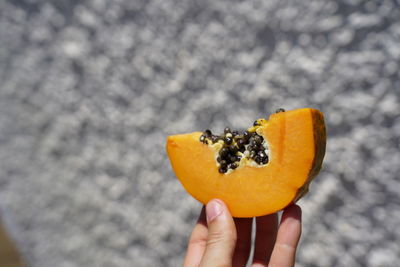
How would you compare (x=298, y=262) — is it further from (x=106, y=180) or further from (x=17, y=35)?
(x=17, y=35)

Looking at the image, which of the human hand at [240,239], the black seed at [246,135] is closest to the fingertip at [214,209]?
the human hand at [240,239]

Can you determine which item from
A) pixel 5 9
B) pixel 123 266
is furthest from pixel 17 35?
pixel 123 266

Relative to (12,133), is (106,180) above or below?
below

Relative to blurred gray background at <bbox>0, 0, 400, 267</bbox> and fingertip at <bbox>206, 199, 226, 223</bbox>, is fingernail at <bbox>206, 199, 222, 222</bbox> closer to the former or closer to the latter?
fingertip at <bbox>206, 199, 226, 223</bbox>

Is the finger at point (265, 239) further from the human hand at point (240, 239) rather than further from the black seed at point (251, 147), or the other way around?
the black seed at point (251, 147)

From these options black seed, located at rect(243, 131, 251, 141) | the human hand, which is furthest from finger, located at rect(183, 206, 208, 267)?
black seed, located at rect(243, 131, 251, 141)

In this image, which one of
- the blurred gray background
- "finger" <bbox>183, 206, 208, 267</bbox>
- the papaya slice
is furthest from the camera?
the blurred gray background

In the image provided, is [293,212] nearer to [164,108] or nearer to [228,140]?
[228,140]
